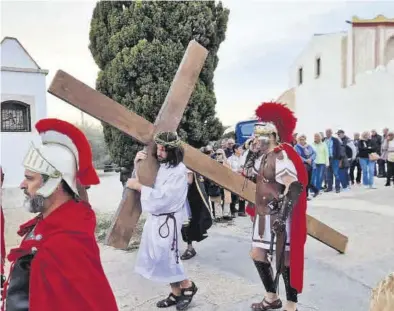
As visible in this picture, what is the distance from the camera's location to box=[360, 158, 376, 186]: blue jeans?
462 inches

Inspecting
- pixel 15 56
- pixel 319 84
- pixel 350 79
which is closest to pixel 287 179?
pixel 15 56

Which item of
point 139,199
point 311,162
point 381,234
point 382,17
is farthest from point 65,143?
point 382,17

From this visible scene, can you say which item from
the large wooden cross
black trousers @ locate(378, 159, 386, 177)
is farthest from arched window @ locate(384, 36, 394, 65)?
the large wooden cross

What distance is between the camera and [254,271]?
5461 millimetres

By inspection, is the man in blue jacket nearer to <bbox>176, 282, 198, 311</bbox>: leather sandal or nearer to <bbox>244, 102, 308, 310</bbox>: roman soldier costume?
<bbox>244, 102, 308, 310</bbox>: roman soldier costume

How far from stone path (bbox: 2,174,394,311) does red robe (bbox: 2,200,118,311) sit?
230 centimetres

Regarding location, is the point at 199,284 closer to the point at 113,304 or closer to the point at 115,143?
the point at 113,304

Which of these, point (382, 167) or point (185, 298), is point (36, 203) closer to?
point (185, 298)

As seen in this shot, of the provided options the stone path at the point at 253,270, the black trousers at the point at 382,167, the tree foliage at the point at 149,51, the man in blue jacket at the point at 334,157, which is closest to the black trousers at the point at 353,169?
the black trousers at the point at 382,167

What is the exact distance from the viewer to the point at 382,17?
20469 millimetres

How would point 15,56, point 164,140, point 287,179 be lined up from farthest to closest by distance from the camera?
point 15,56
point 164,140
point 287,179

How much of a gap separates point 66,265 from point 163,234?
2.12 metres

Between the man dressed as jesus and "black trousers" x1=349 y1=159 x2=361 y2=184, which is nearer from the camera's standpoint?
the man dressed as jesus

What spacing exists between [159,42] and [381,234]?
16.2 feet
